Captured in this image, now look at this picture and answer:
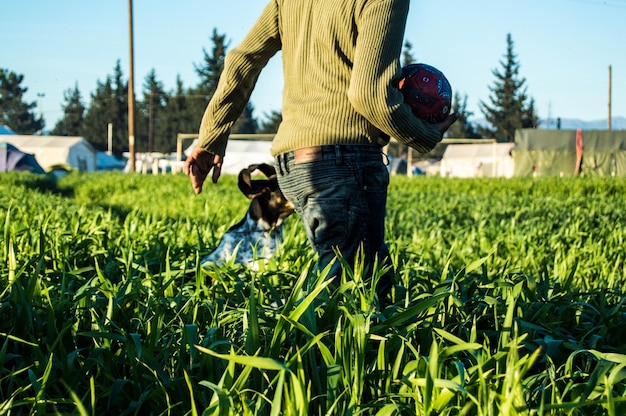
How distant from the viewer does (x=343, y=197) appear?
3.00m

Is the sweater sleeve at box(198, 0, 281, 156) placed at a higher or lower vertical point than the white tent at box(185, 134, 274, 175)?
higher

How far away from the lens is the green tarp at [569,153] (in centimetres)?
2870

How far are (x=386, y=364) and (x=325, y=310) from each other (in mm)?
341

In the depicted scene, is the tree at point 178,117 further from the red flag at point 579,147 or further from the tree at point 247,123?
the red flag at point 579,147

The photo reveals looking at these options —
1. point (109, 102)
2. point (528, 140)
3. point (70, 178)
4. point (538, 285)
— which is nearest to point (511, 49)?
point (109, 102)

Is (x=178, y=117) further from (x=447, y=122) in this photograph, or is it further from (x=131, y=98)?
(x=447, y=122)

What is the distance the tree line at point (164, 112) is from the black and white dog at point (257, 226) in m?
66.4

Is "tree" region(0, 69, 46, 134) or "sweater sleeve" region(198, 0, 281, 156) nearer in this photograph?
"sweater sleeve" region(198, 0, 281, 156)

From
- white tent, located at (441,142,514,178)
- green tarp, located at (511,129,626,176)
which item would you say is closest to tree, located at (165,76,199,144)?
white tent, located at (441,142,514,178)

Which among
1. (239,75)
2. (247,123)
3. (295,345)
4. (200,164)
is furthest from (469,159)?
(295,345)

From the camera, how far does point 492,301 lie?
2.73 meters

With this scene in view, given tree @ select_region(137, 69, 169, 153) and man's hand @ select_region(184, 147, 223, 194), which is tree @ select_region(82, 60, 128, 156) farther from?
man's hand @ select_region(184, 147, 223, 194)

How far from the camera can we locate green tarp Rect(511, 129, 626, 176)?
94.2ft

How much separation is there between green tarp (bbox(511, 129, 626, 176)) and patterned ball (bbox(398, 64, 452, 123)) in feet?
86.7
